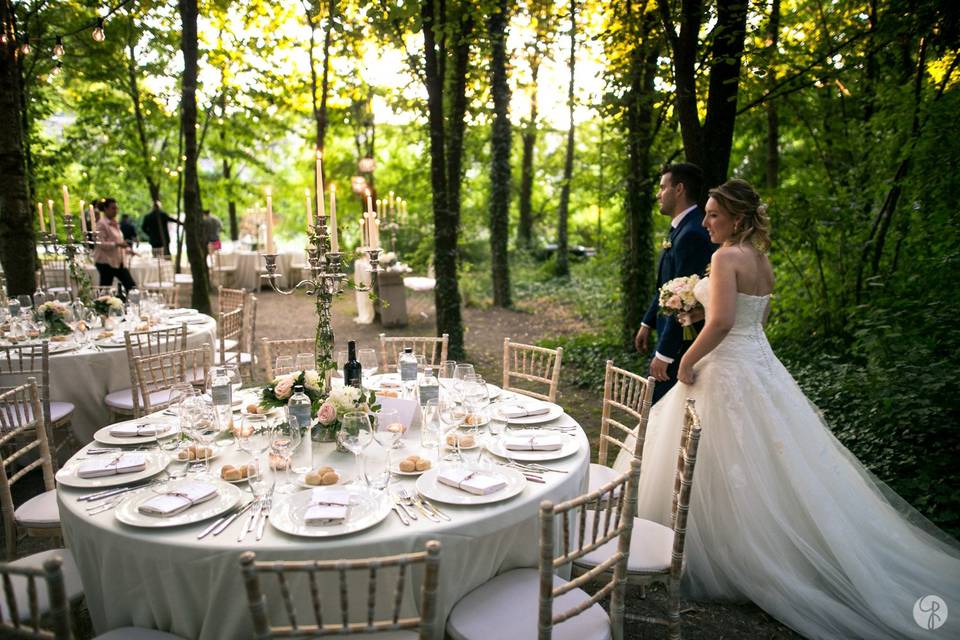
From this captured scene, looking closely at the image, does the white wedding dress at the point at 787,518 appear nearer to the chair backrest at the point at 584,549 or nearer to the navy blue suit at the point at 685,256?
the navy blue suit at the point at 685,256

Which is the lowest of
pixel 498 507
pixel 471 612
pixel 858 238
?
pixel 471 612

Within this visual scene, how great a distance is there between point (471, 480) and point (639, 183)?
17.9 feet

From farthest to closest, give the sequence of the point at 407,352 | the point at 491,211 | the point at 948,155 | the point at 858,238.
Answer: the point at 491,211, the point at 858,238, the point at 948,155, the point at 407,352

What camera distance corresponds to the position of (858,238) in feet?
17.8

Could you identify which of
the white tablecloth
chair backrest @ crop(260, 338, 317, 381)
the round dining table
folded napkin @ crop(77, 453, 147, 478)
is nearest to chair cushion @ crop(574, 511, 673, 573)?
the round dining table

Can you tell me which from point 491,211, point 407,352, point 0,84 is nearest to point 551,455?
point 407,352

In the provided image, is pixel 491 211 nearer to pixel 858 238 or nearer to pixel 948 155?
pixel 858 238

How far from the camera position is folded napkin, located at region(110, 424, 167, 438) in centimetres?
281

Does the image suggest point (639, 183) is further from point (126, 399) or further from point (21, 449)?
point (21, 449)

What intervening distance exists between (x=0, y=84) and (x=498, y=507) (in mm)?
6232

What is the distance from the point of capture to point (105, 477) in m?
2.40

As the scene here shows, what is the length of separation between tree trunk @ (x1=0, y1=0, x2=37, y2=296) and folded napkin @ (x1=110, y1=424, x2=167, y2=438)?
4.16m

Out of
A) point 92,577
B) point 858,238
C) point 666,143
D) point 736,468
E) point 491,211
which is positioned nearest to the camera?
point 92,577

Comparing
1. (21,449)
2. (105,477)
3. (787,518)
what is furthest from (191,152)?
(787,518)
